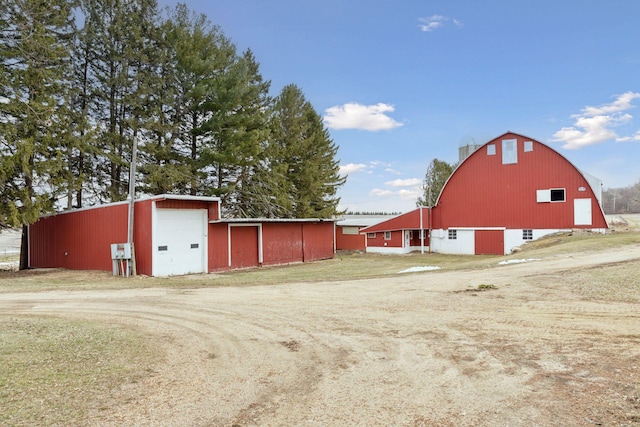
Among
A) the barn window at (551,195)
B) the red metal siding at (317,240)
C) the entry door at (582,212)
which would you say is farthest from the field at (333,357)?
the barn window at (551,195)

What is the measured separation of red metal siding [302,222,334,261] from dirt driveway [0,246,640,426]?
1488cm

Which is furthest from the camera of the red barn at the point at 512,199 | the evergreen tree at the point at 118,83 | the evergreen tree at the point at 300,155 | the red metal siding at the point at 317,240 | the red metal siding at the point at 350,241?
the red metal siding at the point at 350,241

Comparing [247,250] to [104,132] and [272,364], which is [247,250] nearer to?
[104,132]

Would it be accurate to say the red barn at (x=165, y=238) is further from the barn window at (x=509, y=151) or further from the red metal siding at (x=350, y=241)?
the barn window at (x=509, y=151)

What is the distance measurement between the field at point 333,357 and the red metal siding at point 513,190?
784 inches

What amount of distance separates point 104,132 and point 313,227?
1267 centimetres

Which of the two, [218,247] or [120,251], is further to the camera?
[218,247]

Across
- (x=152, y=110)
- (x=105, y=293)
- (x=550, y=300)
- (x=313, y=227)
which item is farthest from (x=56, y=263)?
(x=550, y=300)

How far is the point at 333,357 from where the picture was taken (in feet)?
18.5

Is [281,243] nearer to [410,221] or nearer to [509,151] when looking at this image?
[410,221]

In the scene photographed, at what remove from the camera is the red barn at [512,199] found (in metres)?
28.3

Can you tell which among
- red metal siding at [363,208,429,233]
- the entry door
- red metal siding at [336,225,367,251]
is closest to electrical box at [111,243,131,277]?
red metal siding at [363,208,429,233]

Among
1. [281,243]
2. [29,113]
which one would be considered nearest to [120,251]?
[29,113]

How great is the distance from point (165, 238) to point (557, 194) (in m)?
25.4
